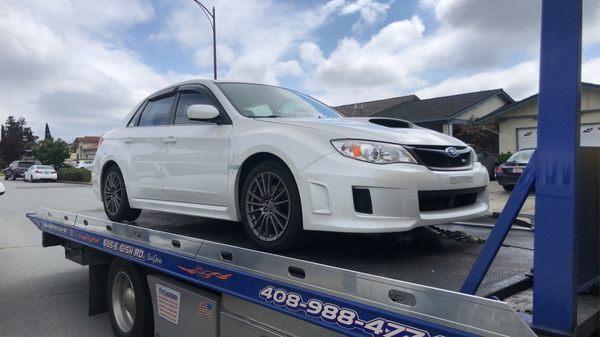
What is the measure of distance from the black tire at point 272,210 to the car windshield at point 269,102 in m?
0.63

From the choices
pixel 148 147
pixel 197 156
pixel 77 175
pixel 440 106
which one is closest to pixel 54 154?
pixel 77 175

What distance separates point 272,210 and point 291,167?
14.1 inches

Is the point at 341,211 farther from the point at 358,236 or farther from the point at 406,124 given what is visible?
the point at 406,124

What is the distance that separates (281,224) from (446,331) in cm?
156

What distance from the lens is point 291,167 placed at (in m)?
3.09

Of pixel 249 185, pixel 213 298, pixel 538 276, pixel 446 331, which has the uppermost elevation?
pixel 249 185

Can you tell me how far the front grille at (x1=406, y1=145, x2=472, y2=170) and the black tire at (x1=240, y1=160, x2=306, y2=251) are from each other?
30.8 inches

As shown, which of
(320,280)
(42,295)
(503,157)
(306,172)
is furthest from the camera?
(503,157)

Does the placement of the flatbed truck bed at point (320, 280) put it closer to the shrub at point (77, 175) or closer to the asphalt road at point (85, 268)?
the asphalt road at point (85, 268)

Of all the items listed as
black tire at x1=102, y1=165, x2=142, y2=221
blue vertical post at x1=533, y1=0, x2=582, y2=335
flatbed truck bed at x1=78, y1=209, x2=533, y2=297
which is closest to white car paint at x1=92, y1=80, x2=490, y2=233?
→ flatbed truck bed at x1=78, y1=209, x2=533, y2=297

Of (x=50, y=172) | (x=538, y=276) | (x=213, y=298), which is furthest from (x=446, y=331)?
(x=50, y=172)

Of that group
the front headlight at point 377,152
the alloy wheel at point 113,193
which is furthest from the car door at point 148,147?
the front headlight at point 377,152

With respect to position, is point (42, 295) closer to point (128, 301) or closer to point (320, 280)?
point (128, 301)

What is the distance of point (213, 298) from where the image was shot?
3.21 metres
